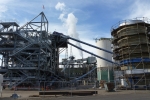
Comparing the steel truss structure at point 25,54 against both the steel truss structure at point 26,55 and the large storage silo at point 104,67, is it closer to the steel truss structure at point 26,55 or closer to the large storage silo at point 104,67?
the steel truss structure at point 26,55

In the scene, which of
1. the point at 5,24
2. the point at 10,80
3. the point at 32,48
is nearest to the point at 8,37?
the point at 5,24

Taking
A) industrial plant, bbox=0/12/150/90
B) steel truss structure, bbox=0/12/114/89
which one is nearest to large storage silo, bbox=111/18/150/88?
industrial plant, bbox=0/12/150/90

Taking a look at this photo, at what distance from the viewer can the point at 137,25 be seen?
1416 inches

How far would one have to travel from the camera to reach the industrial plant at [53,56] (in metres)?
35.1

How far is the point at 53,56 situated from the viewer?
59.4 meters

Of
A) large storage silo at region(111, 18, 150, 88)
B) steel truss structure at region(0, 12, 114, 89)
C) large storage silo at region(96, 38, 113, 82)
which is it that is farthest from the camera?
large storage silo at region(96, 38, 113, 82)

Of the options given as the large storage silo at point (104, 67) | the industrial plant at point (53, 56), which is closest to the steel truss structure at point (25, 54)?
the industrial plant at point (53, 56)

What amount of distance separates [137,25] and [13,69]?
3360 cm

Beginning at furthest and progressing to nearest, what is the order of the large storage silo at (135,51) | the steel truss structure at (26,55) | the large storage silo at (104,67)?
the large storage silo at (104,67), the steel truss structure at (26,55), the large storage silo at (135,51)

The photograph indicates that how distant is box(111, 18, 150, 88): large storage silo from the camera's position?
A: 34.0m

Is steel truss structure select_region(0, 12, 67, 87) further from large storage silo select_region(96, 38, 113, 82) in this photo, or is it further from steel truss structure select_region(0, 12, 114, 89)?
large storage silo select_region(96, 38, 113, 82)

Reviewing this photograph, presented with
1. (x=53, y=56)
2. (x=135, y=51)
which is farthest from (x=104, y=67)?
(x=135, y=51)

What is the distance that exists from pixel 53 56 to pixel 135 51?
32.0 meters

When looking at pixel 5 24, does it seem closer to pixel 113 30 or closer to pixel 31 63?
pixel 31 63
